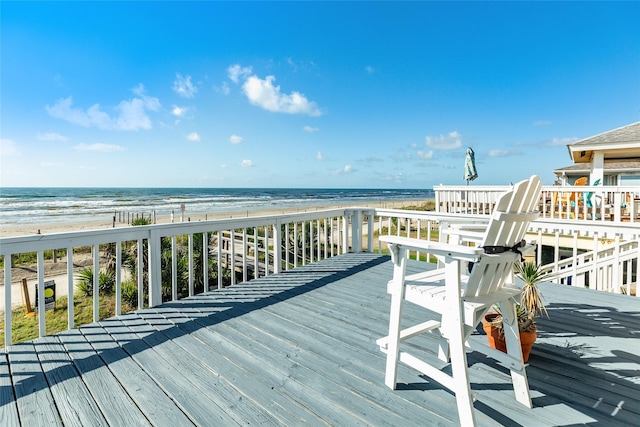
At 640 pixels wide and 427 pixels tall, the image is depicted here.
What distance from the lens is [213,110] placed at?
18125 millimetres

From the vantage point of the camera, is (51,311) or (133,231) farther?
(51,311)

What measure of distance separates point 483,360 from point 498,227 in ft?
3.54

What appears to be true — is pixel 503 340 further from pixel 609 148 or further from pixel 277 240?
pixel 609 148

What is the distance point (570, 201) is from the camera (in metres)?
6.45

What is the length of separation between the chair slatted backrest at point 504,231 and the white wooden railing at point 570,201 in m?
4.35

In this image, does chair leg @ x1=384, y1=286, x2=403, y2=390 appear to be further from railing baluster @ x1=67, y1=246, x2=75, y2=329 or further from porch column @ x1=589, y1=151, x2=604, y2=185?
porch column @ x1=589, y1=151, x2=604, y2=185

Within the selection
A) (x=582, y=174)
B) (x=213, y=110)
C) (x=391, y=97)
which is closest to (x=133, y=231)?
(x=391, y=97)

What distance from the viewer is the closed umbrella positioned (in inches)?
341

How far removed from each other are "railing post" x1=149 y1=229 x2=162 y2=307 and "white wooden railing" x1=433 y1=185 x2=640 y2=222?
18.2 ft

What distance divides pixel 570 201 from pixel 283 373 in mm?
7455

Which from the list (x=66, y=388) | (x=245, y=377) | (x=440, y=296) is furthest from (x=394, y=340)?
(x=66, y=388)

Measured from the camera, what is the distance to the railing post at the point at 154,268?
273 centimetres

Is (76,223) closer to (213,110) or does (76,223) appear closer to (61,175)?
(213,110)

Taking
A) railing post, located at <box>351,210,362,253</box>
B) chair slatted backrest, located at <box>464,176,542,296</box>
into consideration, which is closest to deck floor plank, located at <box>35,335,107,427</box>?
chair slatted backrest, located at <box>464,176,542,296</box>
